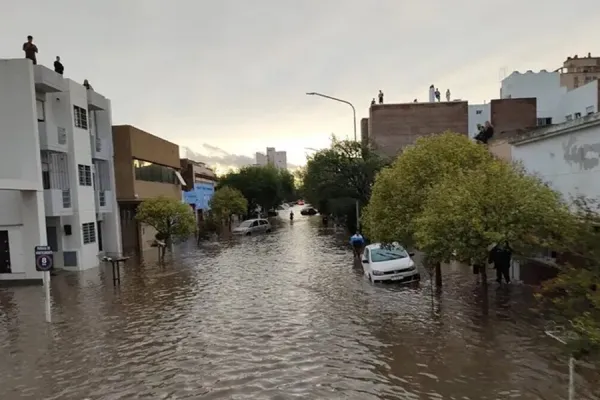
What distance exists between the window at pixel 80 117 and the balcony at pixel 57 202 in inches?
146

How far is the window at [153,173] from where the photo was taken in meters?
33.3

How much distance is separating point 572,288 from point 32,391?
9.13 metres

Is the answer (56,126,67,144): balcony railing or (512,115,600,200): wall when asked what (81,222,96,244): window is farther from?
(512,115,600,200): wall

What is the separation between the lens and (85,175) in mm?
26516


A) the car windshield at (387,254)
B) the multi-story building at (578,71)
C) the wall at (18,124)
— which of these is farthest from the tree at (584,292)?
the multi-story building at (578,71)

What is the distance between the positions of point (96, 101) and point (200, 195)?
33854 mm

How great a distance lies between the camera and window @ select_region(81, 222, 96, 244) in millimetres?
25872

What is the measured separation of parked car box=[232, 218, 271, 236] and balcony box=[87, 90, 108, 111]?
19.5 metres

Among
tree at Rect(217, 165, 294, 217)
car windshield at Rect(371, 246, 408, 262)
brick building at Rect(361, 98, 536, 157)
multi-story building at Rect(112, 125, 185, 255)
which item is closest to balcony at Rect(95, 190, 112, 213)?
multi-story building at Rect(112, 125, 185, 255)

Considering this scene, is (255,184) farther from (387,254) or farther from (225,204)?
(387,254)

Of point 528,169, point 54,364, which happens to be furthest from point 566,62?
point 54,364

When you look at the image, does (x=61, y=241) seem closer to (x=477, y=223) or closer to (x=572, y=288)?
(x=477, y=223)

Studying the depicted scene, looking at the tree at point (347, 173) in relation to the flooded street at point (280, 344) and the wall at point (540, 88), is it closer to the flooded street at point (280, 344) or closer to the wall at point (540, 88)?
the wall at point (540, 88)

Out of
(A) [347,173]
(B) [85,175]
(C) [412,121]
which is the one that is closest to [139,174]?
(B) [85,175]
